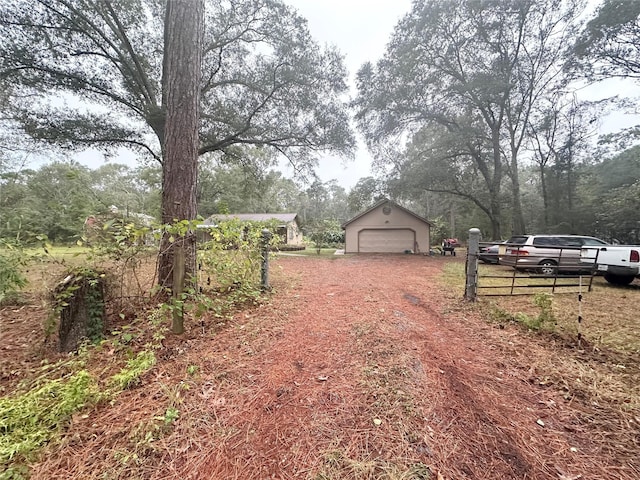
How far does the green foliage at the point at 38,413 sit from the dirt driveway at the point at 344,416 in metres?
0.13

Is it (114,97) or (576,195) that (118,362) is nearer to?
(114,97)

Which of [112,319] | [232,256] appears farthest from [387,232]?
[112,319]

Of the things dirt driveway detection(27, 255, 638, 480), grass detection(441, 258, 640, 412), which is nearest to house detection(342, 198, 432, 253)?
grass detection(441, 258, 640, 412)

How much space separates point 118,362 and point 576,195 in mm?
25373

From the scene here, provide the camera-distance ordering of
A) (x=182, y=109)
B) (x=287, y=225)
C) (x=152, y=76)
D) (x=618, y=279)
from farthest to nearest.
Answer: (x=287, y=225) → (x=152, y=76) → (x=618, y=279) → (x=182, y=109)

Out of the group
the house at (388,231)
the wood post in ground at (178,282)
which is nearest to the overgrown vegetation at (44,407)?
the wood post in ground at (178,282)

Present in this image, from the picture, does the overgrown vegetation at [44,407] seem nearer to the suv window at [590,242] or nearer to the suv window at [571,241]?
the suv window at [571,241]

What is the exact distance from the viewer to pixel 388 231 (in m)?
16.9

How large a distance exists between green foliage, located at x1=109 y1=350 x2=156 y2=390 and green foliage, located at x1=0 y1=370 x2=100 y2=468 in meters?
0.14

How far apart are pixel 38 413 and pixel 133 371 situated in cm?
53

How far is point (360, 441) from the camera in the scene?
1499 millimetres

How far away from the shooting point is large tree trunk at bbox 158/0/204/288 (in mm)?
3486

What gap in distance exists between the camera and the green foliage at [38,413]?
4.44ft

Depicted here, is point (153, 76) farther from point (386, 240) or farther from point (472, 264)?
point (386, 240)
